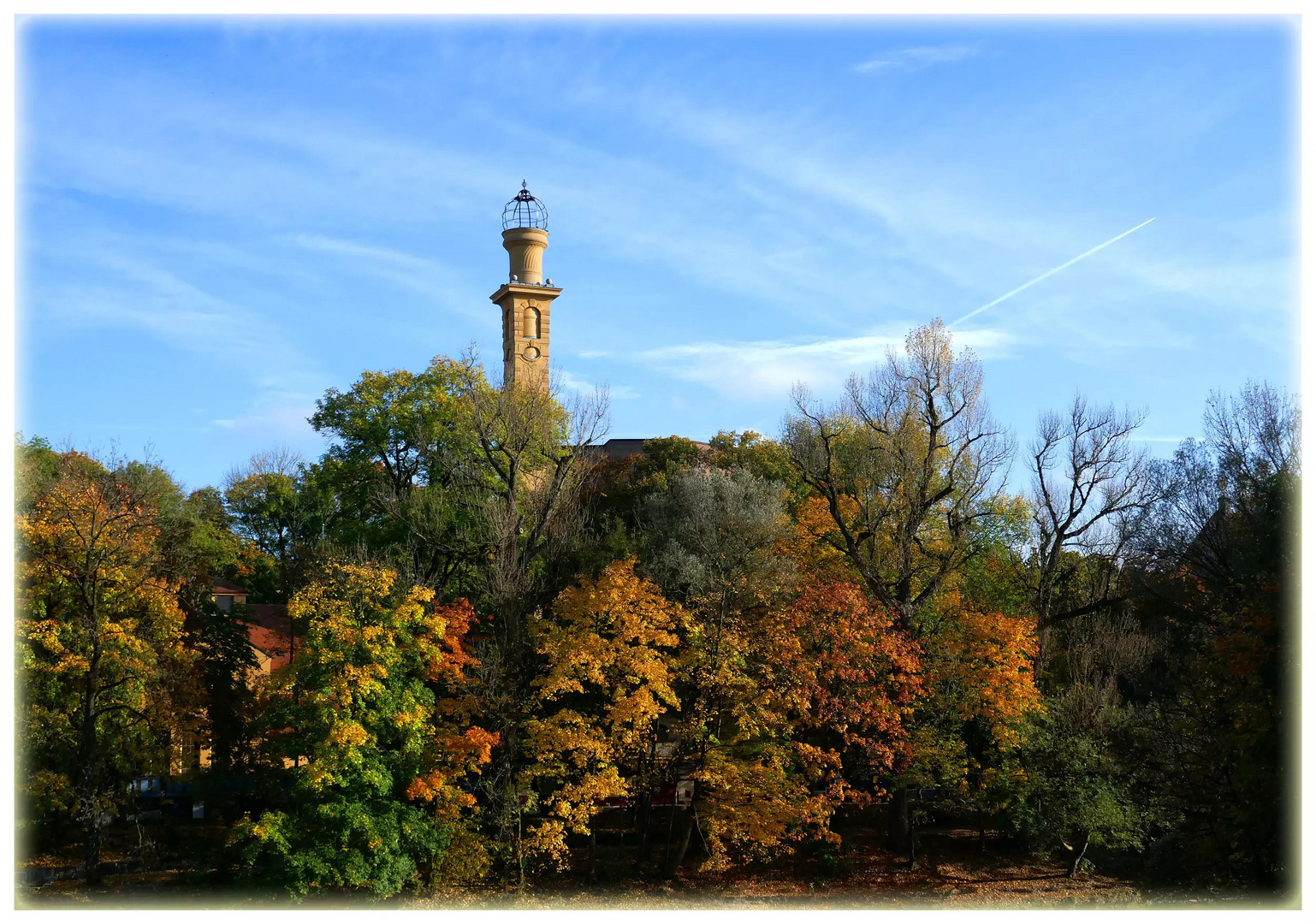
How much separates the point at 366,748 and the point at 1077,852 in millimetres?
17680

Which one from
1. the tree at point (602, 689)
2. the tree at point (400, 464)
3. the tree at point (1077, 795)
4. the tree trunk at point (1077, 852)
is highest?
the tree at point (400, 464)

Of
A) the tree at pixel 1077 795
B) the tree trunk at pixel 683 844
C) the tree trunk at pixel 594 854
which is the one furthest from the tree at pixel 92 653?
the tree at pixel 1077 795

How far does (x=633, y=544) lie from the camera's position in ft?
104

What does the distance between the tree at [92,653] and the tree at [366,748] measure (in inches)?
152

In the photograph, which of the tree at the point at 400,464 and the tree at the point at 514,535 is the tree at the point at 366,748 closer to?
the tree at the point at 514,535

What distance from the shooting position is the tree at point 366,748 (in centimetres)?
2286

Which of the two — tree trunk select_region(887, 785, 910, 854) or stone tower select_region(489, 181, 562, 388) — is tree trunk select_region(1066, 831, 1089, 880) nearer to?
tree trunk select_region(887, 785, 910, 854)

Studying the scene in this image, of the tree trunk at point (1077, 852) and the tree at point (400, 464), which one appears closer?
the tree trunk at point (1077, 852)

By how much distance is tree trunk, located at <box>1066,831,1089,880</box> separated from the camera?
27625 mm

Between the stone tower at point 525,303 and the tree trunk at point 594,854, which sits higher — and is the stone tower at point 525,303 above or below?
above

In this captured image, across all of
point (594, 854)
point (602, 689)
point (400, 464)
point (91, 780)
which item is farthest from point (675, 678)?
point (400, 464)

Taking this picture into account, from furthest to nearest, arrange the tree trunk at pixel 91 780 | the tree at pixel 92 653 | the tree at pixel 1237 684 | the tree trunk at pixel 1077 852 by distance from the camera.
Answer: the tree trunk at pixel 1077 852, the tree at pixel 92 653, the tree trunk at pixel 91 780, the tree at pixel 1237 684

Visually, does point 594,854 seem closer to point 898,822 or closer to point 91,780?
point 898,822
